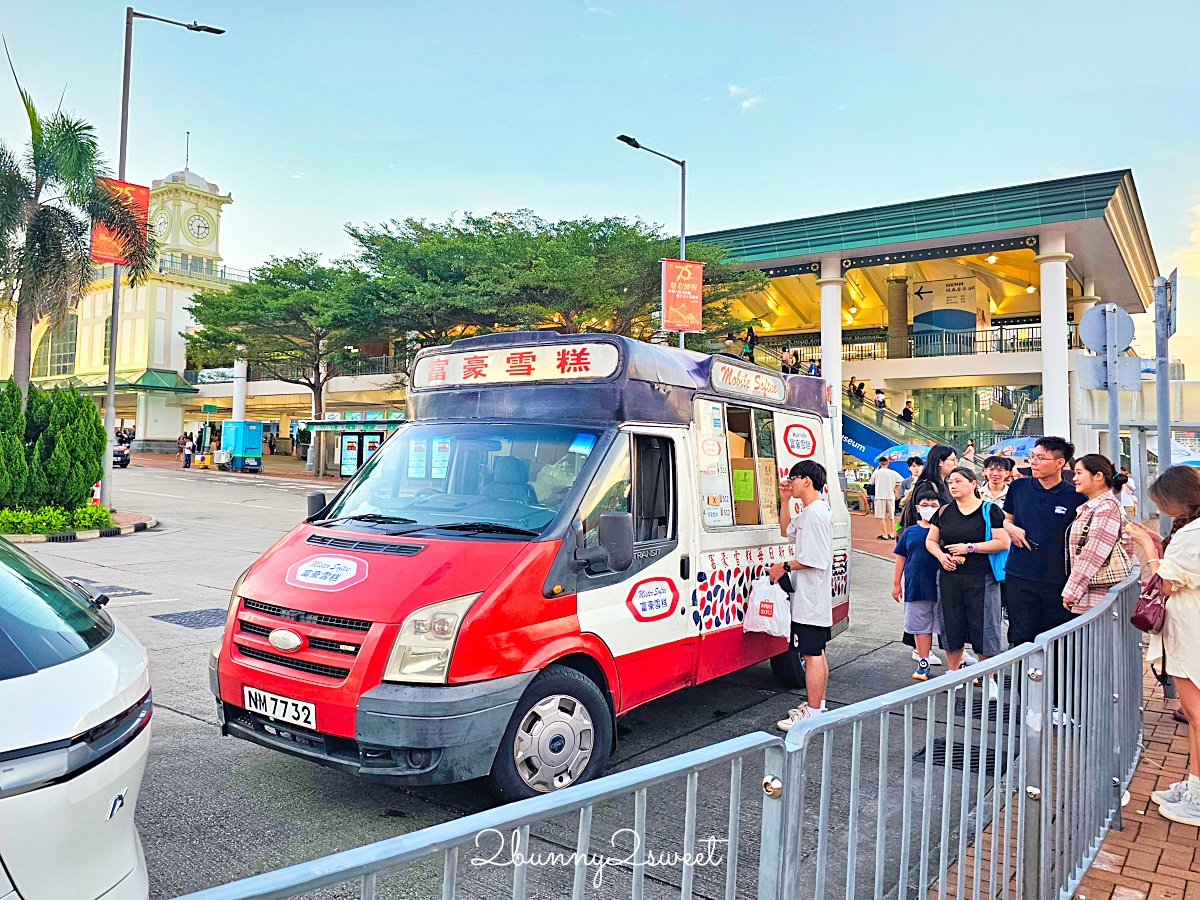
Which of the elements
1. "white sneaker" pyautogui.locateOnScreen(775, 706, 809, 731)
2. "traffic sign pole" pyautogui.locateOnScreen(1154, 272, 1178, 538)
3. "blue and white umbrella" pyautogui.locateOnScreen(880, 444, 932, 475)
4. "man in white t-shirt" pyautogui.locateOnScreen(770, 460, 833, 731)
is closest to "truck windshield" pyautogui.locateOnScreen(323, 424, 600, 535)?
"man in white t-shirt" pyautogui.locateOnScreen(770, 460, 833, 731)

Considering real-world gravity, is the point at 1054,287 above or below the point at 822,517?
above

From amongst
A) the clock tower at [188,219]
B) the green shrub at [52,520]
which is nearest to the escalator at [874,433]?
the green shrub at [52,520]

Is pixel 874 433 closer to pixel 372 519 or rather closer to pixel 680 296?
pixel 680 296

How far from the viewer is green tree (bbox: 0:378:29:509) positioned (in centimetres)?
1495

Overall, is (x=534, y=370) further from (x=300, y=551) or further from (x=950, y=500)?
(x=950, y=500)

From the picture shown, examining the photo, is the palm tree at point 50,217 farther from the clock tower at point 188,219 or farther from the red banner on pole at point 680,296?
the clock tower at point 188,219

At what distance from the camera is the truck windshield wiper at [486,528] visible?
175 inches

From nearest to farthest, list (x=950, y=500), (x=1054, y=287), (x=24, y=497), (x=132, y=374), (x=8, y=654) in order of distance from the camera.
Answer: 1. (x=8, y=654)
2. (x=950, y=500)
3. (x=24, y=497)
4. (x=1054, y=287)
5. (x=132, y=374)

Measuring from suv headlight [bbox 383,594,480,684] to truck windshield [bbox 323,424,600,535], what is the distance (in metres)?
0.65

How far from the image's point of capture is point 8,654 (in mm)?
2439

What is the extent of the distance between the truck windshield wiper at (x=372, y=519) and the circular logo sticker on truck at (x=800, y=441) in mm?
3462

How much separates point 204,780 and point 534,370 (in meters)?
2.95

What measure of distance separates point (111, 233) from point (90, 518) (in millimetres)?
6322

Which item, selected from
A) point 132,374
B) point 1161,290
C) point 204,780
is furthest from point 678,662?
point 132,374
